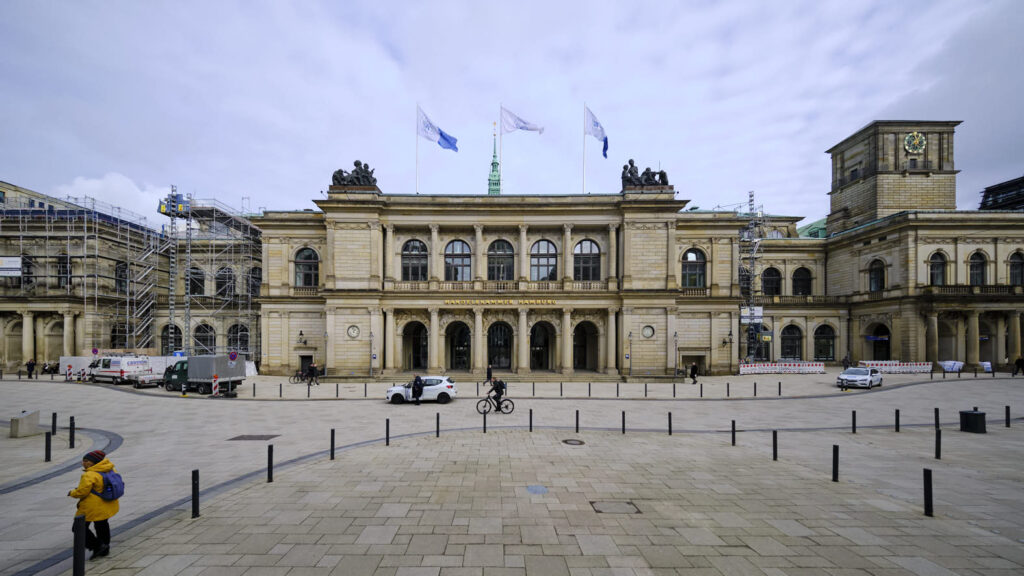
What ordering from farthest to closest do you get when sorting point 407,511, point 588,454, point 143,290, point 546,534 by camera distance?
point 143,290
point 588,454
point 407,511
point 546,534

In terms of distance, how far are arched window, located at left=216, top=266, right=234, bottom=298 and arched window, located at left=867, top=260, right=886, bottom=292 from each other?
2553 inches

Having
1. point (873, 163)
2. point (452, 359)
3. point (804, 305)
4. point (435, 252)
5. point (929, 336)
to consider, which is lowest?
point (452, 359)

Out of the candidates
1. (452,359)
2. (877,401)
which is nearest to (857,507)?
(877,401)

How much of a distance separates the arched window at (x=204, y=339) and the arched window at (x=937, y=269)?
226ft

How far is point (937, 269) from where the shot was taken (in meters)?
39.0

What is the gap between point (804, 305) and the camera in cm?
4425

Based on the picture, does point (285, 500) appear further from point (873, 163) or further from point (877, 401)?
point (873, 163)

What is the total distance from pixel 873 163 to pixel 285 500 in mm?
63476

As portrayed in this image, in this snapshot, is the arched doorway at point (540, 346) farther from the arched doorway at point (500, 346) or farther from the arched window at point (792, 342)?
the arched window at point (792, 342)

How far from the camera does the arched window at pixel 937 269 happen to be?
3872cm

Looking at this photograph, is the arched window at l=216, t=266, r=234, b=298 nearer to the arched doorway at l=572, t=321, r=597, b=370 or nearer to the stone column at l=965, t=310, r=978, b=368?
the arched doorway at l=572, t=321, r=597, b=370

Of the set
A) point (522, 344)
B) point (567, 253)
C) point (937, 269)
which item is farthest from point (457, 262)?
point (937, 269)

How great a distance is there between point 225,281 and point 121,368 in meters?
14.7

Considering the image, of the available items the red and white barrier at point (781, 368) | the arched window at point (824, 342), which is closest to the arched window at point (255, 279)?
the red and white barrier at point (781, 368)
